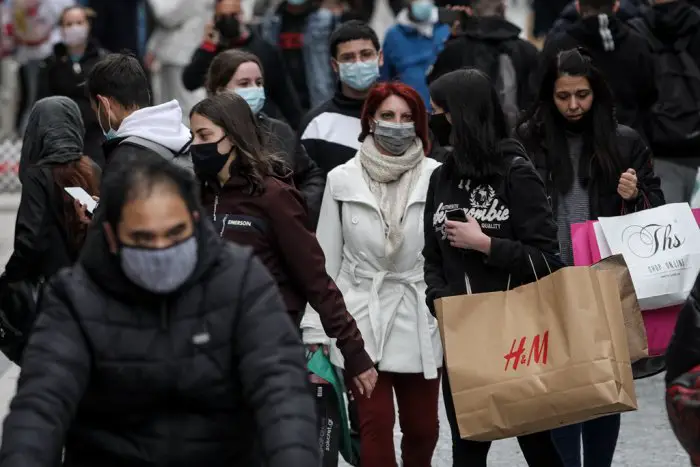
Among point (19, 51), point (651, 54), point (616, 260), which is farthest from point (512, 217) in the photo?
point (19, 51)

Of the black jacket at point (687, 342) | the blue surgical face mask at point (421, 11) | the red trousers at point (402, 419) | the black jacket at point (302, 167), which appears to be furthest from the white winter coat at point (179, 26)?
the black jacket at point (687, 342)

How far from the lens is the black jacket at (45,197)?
6543mm

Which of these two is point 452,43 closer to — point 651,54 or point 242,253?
point 651,54

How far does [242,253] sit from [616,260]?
223cm

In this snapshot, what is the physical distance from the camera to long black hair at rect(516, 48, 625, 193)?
6.49 m

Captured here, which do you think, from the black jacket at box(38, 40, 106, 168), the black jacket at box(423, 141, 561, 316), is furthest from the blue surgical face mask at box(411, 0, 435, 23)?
the black jacket at box(423, 141, 561, 316)

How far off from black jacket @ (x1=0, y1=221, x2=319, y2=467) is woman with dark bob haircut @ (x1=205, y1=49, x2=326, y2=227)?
3.22 meters

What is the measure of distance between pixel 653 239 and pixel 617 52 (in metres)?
2.76

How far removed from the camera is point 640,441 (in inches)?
307

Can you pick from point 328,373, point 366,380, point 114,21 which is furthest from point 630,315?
point 114,21

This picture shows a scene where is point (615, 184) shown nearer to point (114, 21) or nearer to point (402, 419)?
point (402, 419)

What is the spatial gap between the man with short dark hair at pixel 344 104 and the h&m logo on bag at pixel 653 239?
5.97 ft

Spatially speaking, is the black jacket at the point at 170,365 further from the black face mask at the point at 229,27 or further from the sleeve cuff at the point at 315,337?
the black face mask at the point at 229,27

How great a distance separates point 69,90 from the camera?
11258mm
